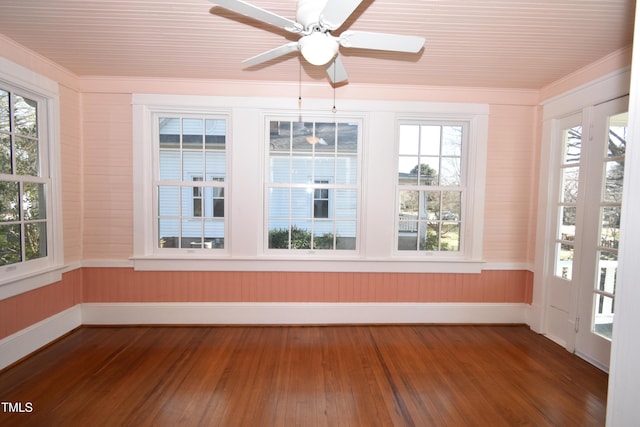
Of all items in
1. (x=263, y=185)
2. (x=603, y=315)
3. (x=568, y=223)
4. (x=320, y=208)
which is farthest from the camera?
(x=320, y=208)

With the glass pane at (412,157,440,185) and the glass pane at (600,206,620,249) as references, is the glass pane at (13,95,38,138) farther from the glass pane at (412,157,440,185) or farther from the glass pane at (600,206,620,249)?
the glass pane at (600,206,620,249)

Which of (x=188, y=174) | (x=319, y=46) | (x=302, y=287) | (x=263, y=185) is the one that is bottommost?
(x=302, y=287)

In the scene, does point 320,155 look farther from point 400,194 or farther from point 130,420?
point 130,420

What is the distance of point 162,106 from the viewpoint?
310 cm

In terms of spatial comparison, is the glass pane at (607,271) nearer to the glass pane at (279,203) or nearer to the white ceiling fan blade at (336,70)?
the white ceiling fan blade at (336,70)

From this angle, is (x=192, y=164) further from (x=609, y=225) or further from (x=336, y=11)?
(x=609, y=225)

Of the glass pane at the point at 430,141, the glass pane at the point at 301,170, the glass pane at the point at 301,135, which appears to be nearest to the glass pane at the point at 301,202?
the glass pane at the point at 301,170

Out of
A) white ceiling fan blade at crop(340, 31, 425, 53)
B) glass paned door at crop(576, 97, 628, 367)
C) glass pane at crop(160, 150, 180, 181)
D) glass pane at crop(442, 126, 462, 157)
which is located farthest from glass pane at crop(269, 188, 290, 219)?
glass paned door at crop(576, 97, 628, 367)

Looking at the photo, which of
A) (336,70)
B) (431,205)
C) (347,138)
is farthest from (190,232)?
(431,205)

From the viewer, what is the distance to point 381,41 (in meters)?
1.74

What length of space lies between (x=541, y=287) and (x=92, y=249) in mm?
4998

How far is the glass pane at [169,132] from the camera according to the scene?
3.21 m

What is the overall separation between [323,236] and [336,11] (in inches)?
90.7

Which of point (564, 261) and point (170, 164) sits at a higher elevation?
point (170, 164)
